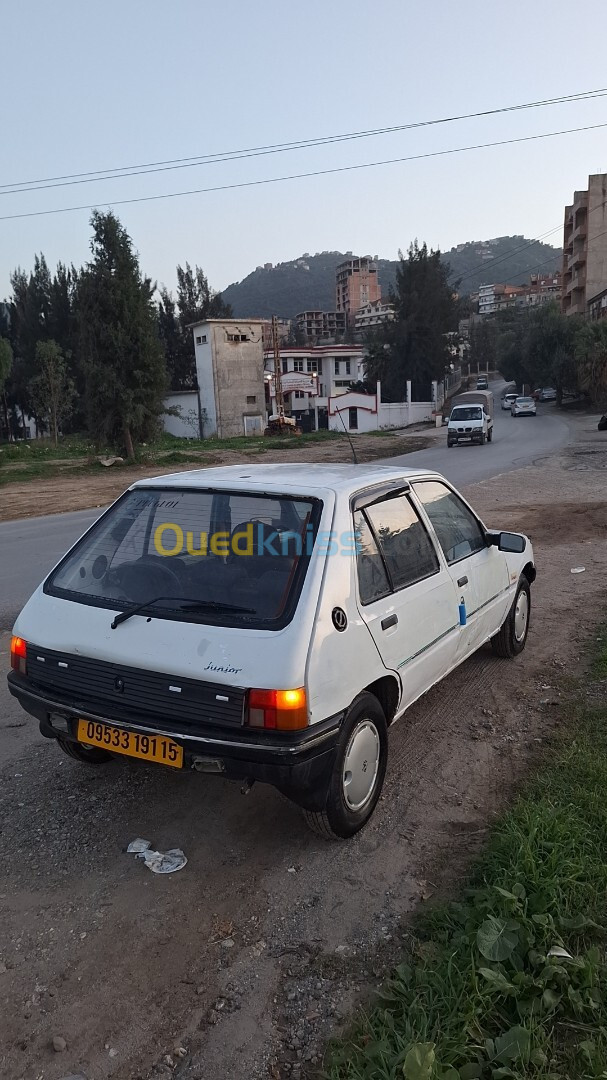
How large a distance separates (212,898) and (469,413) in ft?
101

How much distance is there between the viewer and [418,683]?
376 cm

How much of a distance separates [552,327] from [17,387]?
42367mm

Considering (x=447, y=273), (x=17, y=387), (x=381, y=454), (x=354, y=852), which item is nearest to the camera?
(x=354, y=852)

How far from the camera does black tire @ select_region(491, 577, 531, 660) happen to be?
5.34 metres

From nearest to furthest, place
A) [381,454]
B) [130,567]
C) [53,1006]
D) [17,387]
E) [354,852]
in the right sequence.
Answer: [53,1006] → [354,852] → [130,567] → [381,454] → [17,387]

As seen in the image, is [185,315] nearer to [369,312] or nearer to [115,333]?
[115,333]

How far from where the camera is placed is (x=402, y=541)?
3738mm

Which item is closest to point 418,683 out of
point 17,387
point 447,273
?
point 17,387

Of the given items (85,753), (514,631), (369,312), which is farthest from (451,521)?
(369,312)

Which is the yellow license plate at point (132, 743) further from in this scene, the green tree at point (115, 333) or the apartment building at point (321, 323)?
the apartment building at point (321, 323)

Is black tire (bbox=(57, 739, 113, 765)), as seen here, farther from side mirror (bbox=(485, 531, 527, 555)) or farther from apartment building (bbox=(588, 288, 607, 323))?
apartment building (bbox=(588, 288, 607, 323))

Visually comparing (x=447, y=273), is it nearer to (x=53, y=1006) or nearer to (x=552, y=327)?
(x=552, y=327)

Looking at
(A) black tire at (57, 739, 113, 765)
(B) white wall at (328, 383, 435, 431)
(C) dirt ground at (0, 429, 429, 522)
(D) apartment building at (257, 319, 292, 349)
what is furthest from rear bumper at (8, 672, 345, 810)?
(D) apartment building at (257, 319, 292, 349)

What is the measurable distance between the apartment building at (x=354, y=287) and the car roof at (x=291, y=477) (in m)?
155
